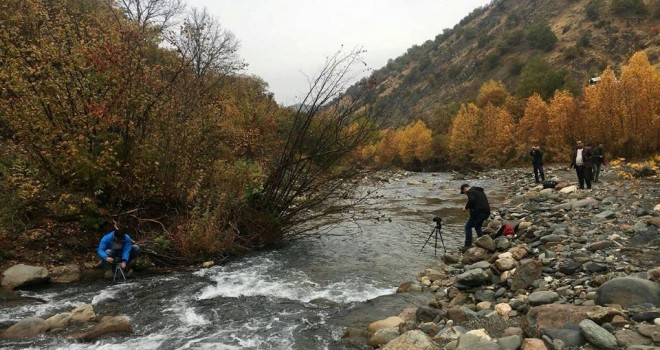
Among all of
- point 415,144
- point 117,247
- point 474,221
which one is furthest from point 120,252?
point 415,144

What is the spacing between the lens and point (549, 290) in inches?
288

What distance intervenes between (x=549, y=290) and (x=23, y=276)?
10976 mm

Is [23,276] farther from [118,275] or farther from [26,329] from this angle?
[26,329]

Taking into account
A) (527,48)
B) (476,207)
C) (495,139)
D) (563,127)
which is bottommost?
(476,207)

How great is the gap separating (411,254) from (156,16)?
1096 inches

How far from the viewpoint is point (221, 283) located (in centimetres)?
1020

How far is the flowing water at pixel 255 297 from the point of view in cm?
706

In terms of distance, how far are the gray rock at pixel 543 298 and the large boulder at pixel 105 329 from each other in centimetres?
693

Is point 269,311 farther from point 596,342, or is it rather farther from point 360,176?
point 360,176

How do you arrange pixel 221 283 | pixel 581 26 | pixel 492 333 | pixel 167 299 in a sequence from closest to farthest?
pixel 492 333 → pixel 167 299 → pixel 221 283 → pixel 581 26

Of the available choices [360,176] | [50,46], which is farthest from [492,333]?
[50,46]

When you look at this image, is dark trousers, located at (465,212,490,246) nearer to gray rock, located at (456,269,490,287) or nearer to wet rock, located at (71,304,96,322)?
gray rock, located at (456,269,490,287)

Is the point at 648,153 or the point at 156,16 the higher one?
the point at 156,16

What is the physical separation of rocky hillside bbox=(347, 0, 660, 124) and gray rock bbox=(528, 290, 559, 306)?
83.2 feet
